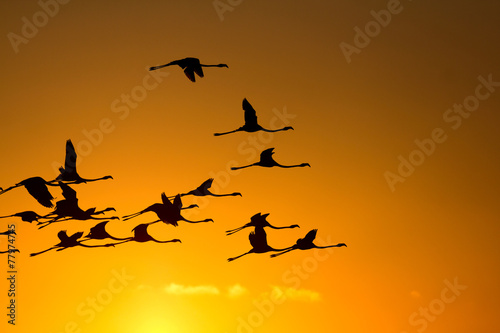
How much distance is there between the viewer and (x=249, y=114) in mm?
35062

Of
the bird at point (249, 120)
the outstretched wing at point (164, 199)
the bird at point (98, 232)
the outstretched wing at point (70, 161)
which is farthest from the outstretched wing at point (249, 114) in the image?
the bird at point (98, 232)

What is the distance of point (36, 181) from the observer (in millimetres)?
36406

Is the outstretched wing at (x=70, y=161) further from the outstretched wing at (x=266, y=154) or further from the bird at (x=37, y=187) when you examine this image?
the outstretched wing at (x=266, y=154)

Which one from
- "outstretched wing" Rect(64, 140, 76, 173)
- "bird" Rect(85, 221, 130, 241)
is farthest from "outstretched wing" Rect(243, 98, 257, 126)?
"bird" Rect(85, 221, 130, 241)

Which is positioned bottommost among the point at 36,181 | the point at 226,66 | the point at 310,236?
the point at 310,236

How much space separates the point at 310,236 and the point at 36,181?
8.48 meters

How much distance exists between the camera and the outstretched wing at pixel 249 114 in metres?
34.9

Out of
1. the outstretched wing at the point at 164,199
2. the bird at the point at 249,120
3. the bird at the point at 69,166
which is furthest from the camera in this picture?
the bird at the point at 69,166

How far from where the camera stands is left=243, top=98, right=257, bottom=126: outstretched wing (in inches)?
1375

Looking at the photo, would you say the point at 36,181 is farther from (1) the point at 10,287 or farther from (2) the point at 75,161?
(1) the point at 10,287

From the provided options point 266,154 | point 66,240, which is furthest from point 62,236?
point 266,154

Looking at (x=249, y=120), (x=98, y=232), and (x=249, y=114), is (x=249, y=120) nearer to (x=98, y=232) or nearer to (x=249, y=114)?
(x=249, y=114)

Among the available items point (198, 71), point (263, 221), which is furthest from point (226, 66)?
point (263, 221)

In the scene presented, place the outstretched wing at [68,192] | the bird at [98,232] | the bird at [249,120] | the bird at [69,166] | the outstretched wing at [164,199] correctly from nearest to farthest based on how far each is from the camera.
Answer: the bird at [249,120] < the outstretched wing at [164,199] < the bird at [69,166] < the outstretched wing at [68,192] < the bird at [98,232]
